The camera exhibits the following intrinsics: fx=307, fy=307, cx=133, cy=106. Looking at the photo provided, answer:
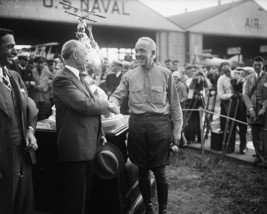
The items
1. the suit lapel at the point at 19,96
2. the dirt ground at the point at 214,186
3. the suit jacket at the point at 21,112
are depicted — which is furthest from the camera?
the dirt ground at the point at 214,186

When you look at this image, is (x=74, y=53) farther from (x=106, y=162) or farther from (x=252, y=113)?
(x=252, y=113)

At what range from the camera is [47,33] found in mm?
19281

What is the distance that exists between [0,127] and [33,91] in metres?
5.08

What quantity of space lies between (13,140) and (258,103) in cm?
451

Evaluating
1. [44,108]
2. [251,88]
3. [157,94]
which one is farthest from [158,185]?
[44,108]

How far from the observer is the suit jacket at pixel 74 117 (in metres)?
2.60

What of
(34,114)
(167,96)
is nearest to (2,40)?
(34,114)

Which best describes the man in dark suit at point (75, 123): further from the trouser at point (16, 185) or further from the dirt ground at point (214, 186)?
the dirt ground at point (214, 186)

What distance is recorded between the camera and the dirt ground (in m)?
3.84

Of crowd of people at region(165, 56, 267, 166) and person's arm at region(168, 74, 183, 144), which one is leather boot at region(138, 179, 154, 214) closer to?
person's arm at region(168, 74, 183, 144)

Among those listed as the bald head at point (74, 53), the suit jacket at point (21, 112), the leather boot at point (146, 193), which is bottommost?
the leather boot at point (146, 193)

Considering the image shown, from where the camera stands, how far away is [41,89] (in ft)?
23.8

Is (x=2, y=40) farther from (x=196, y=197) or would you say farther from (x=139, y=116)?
(x=196, y=197)

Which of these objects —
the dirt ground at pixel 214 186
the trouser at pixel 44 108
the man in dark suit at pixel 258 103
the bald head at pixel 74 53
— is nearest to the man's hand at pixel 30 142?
the bald head at pixel 74 53
